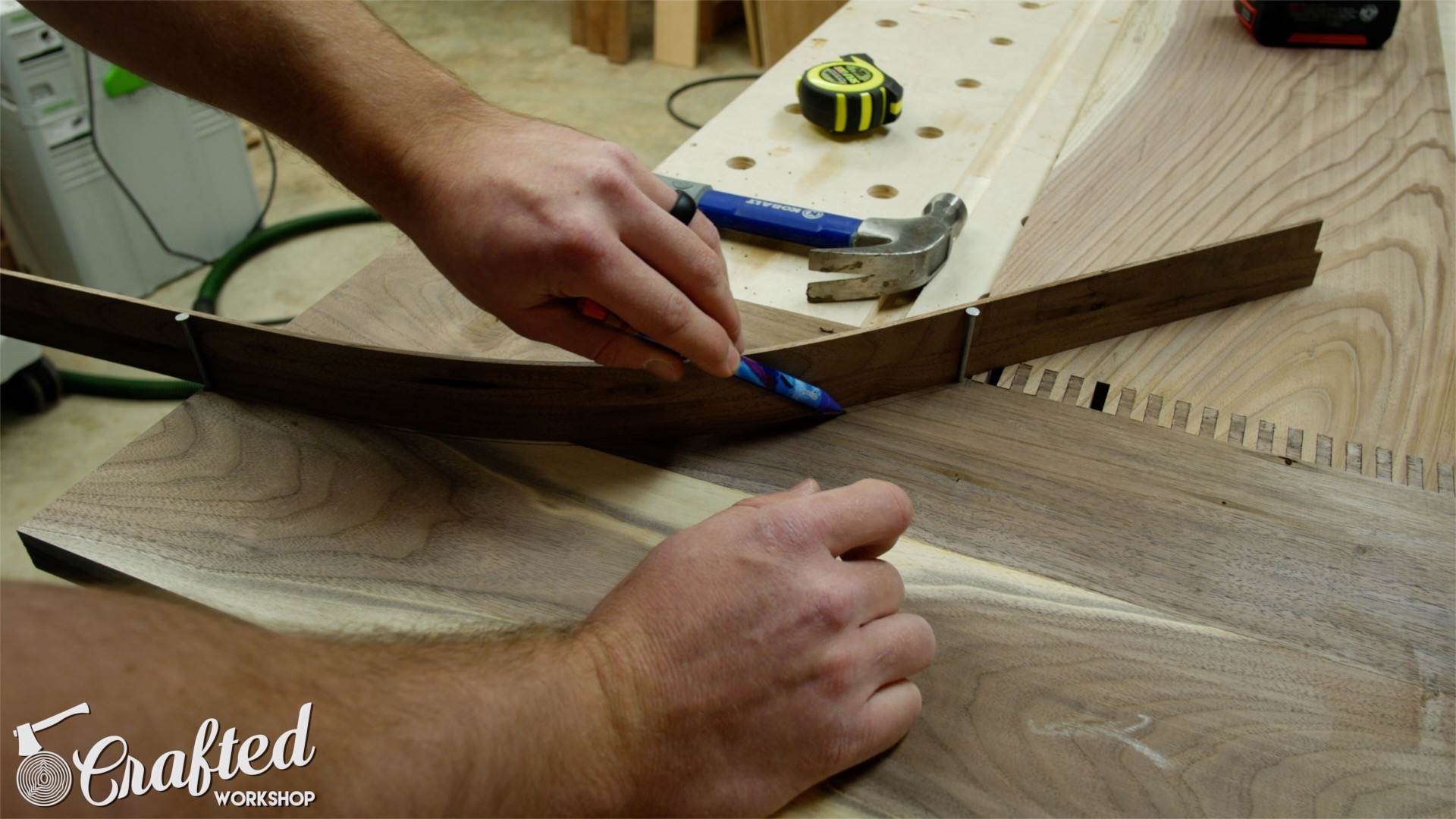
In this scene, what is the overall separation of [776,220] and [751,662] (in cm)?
67

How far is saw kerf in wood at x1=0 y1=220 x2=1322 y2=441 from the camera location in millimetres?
874

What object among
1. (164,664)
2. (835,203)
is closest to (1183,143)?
(835,203)

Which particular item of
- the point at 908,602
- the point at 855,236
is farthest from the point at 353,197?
the point at 908,602

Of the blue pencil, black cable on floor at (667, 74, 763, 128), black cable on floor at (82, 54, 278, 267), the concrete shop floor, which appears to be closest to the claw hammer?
the blue pencil

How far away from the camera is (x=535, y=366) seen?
853mm

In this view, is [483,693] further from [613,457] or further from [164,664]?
[613,457]

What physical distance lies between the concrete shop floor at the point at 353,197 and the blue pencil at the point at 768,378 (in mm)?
789

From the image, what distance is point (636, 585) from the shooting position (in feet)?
2.21

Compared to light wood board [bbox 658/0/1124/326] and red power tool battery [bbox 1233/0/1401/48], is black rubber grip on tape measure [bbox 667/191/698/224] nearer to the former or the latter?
light wood board [bbox 658/0/1124/326]

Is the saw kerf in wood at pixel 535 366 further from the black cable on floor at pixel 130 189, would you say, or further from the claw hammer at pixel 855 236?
the black cable on floor at pixel 130 189

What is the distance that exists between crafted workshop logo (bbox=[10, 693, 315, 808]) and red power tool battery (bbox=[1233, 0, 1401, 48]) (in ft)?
5.99

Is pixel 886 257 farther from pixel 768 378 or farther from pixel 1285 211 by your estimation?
pixel 1285 211

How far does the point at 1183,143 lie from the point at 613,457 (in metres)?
1.00

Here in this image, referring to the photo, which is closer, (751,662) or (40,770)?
(40,770)
